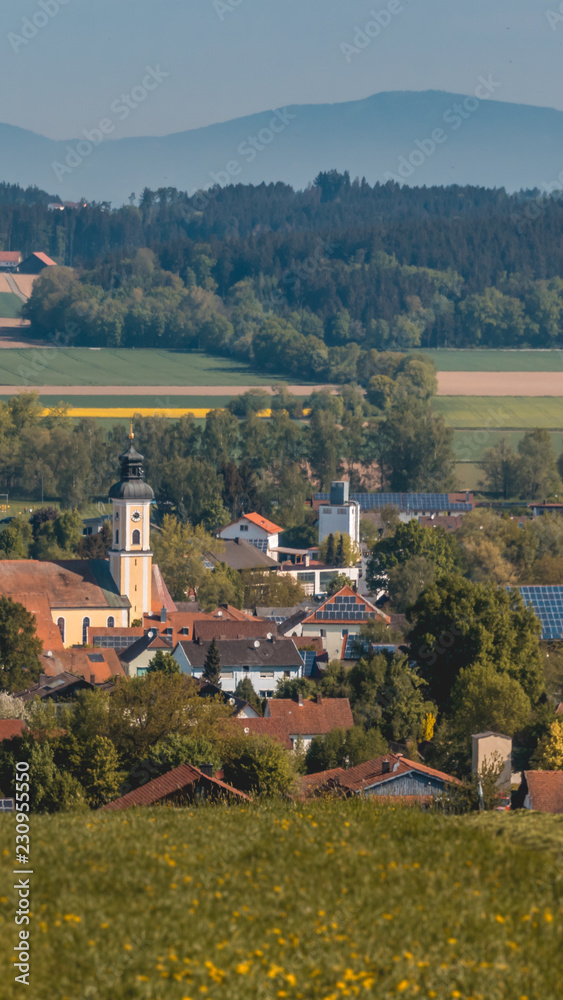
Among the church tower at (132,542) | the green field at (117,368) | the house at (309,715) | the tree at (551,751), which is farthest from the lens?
the green field at (117,368)

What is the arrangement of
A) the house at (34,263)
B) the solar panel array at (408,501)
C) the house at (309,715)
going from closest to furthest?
the house at (309,715), the solar panel array at (408,501), the house at (34,263)

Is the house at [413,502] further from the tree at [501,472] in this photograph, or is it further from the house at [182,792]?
the house at [182,792]

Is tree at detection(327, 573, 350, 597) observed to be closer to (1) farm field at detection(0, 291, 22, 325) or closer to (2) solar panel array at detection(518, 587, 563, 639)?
(2) solar panel array at detection(518, 587, 563, 639)

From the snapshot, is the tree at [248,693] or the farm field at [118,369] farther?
the farm field at [118,369]

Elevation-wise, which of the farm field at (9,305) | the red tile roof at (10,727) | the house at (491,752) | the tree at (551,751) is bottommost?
the tree at (551,751)

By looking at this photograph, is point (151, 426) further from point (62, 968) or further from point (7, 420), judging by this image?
point (62, 968)

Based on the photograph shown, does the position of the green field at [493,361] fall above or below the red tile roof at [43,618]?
above

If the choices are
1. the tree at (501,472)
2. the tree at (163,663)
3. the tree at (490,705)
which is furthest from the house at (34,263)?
the tree at (490,705)

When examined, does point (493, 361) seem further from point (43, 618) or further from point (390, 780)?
point (390, 780)

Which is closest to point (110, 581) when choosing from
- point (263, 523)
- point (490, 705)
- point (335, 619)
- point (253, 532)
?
point (335, 619)
